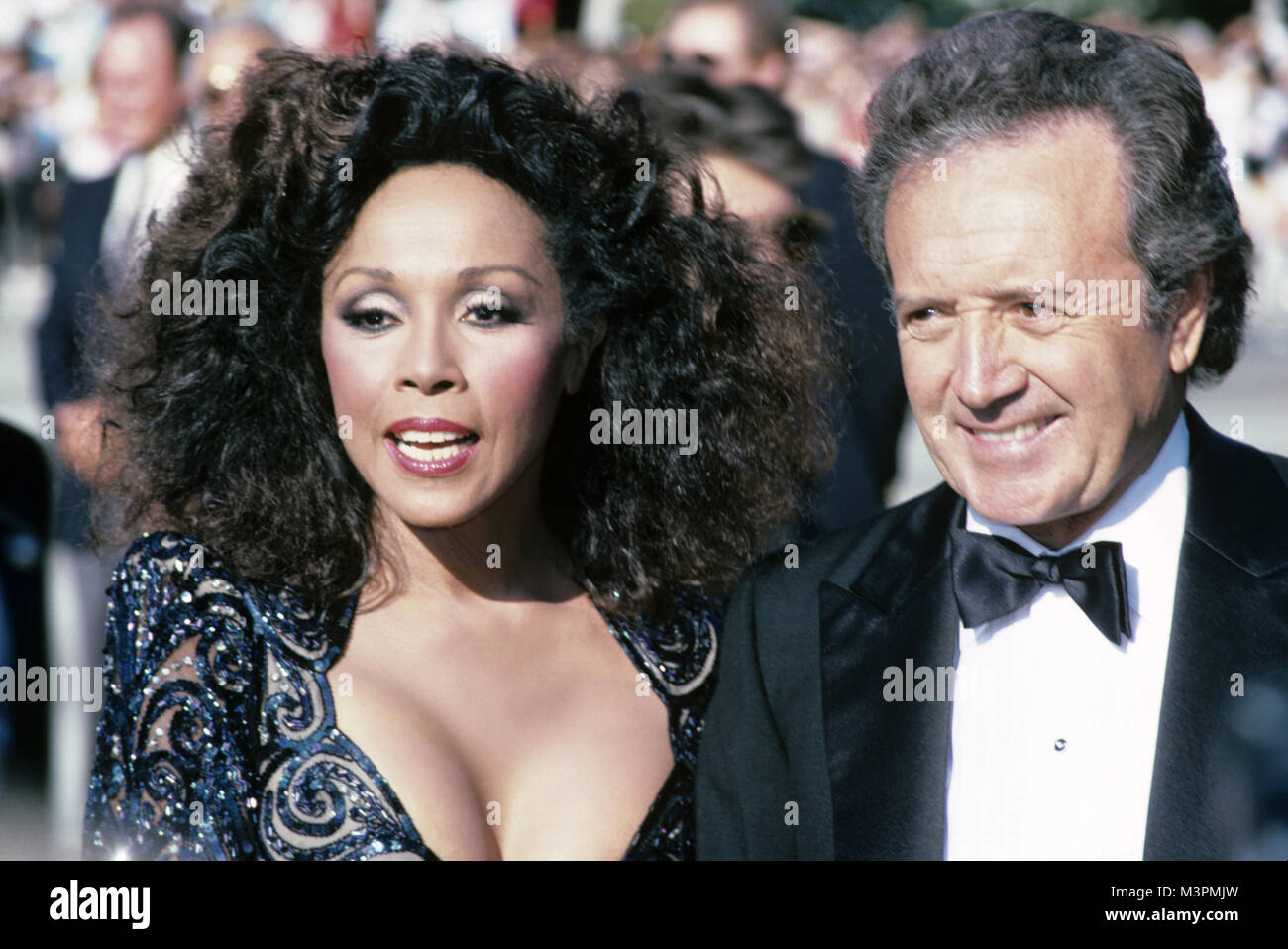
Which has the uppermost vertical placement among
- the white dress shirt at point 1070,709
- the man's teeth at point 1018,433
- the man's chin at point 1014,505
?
the man's teeth at point 1018,433

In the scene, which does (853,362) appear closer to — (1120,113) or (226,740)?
(1120,113)

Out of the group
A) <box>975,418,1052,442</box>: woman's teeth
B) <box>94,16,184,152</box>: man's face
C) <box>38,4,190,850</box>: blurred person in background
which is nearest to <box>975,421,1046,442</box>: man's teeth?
<box>975,418,1052,442</box>: woman's teeth

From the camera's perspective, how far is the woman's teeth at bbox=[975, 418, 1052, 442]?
8.13ft

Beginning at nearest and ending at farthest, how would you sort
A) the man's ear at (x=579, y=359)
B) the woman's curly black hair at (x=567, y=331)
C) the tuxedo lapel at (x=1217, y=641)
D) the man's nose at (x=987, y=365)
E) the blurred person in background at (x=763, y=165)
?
the tuxedo lapel at (x=1217, y=641)
the man's nose at (x=987, y=365)
the woman's curly black hair at (x=567, y=331)
the man's ear at (x=579, y=359)
the blurred person in background at (x=763, y=165)

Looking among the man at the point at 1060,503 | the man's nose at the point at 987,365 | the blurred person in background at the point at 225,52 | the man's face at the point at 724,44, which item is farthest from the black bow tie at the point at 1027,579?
the blurred person in background at the point at 225,52

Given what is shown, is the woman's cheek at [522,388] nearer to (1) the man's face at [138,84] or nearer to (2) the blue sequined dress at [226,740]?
(2) the blue sequined dress at [226,740]

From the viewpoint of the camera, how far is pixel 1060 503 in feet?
8.19

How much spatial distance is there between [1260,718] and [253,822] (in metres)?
1.61

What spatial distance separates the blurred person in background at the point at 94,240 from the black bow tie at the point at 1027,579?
2.35 meters

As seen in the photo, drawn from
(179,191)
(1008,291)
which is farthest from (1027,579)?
(179,191)

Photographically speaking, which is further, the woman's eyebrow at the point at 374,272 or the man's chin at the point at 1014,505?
the woman's eyebrow at the point at 374,272

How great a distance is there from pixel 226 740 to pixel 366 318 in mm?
773

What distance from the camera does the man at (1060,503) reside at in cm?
243

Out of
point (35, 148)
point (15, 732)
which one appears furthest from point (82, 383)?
point (35, 148)
